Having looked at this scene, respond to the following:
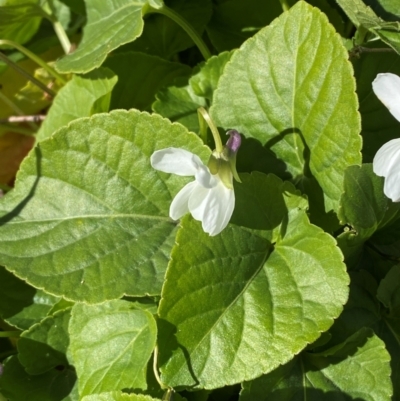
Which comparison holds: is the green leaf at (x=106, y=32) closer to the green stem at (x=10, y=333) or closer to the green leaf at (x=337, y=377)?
the green stem at (x=10, y=333)

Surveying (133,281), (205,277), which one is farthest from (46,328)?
(205,277)

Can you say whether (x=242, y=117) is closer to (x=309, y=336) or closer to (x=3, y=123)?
(x=309, y=336)

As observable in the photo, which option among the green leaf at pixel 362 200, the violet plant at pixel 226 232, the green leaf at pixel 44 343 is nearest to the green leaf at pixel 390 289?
the violet plant at pixel 226 232

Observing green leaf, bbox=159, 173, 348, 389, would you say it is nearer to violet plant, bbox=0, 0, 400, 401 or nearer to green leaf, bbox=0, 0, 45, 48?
violet plant, bbox=0, 0, 400, 401

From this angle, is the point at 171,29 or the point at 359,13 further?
the point at 171,29

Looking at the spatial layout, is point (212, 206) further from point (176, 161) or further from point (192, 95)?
point (192, 95)


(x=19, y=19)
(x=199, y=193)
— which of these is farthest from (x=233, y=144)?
(x=19, y=19)

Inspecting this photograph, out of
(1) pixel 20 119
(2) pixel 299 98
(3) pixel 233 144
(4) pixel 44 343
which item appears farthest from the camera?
(1) pixel 20 119
